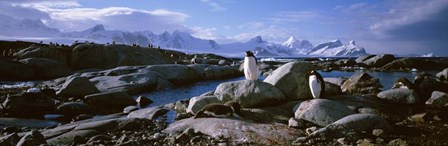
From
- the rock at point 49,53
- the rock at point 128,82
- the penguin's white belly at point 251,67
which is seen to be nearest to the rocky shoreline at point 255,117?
the rock at point 128,82

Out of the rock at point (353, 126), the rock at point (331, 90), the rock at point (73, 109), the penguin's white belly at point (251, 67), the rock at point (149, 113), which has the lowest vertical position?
the rock at point (73, 109)

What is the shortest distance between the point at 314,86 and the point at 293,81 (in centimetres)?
95

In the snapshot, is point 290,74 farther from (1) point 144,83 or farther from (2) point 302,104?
(1) point 144,83

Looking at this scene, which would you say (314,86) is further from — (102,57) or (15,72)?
(102,57)

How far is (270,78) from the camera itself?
14.5 m

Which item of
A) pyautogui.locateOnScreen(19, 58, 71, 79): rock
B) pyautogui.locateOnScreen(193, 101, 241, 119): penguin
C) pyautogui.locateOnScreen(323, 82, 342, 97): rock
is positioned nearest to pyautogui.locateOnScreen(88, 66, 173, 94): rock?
pyautogui.locateOnScreen(19, 58, 71, 79): rock

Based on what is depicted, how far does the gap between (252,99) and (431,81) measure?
9.65m

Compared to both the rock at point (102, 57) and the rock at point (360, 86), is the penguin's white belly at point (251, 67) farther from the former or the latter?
the rock at point (102, 57)

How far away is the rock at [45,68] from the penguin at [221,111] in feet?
75.3

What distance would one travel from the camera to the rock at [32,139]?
8922 millimetres

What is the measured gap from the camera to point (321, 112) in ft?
36.2

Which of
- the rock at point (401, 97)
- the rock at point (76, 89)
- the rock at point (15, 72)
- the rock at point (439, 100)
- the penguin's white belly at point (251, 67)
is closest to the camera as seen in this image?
the rock at point (439, 100)

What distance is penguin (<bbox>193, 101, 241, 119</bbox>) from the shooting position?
11.6m

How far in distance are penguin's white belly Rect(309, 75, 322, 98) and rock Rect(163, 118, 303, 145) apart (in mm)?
3108
